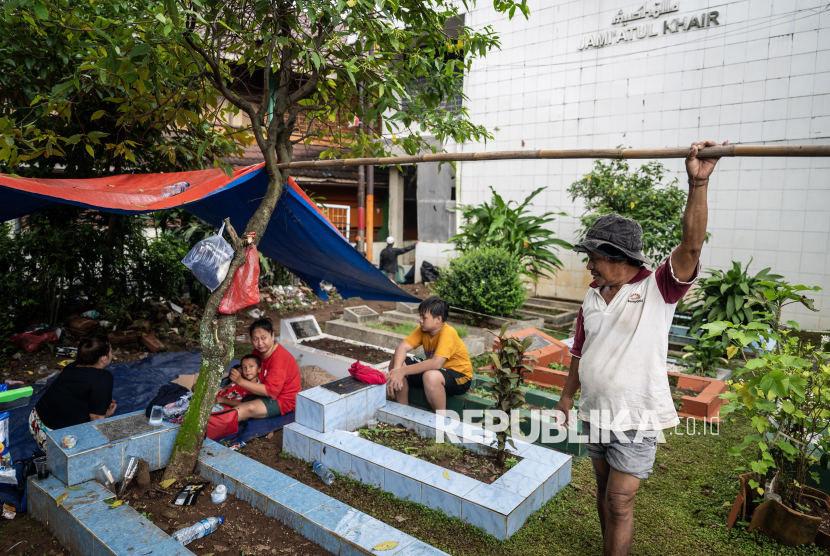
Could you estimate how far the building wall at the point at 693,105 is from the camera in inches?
279

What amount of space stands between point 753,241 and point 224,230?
7503 mm

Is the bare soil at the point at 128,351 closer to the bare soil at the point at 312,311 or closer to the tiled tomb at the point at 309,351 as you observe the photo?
the bare soil at the point at 312,311

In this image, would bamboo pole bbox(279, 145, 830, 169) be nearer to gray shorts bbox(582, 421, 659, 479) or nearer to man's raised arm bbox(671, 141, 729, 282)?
man's raised arm bbox(671, 141, 729, 282)

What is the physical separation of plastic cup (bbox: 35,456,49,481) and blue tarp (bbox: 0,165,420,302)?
155 centimetres

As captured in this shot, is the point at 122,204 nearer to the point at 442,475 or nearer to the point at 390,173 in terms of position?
the point at 442,475

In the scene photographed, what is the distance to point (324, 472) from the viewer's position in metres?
3.14

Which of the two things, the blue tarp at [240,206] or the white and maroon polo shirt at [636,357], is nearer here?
the white and maroon polo shirt at [636,357]

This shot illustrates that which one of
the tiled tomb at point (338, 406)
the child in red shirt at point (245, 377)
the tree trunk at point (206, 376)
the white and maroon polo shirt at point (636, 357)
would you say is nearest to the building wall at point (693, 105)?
the tiled tomb at point (338, 406)

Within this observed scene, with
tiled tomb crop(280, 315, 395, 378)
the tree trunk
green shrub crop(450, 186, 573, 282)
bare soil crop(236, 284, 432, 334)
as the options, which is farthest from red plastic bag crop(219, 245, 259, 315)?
green shrub crop(450, 186, 573, 282)

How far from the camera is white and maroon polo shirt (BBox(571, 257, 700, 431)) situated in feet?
6.58

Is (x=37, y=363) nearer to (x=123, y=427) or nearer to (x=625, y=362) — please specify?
(x=123, y=427)

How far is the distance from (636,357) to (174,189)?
10.6ft

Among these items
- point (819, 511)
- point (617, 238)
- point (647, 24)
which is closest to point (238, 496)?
point (617, 238)

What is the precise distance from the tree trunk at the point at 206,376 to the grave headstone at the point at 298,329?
2.70 metres
